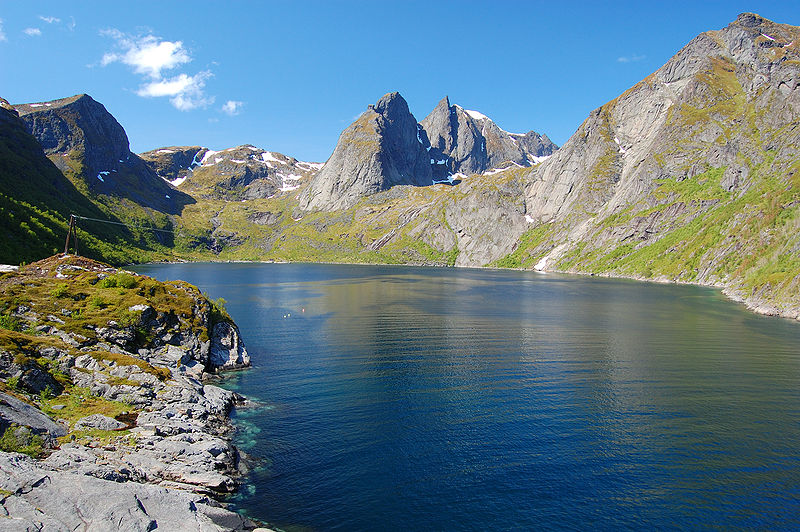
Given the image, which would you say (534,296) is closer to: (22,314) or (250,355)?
(250,355)

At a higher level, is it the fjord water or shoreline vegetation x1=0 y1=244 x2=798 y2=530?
shoreline vegetation x1=0 y1=244 x2=798 y2=530

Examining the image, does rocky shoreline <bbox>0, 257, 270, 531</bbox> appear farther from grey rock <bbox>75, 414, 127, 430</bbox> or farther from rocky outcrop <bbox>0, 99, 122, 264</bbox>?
rocky outcrop <bbox>0, 99, 122, 264</bbox>

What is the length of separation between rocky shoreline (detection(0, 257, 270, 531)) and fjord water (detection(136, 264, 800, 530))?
3.15 metres

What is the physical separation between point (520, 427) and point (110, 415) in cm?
3275

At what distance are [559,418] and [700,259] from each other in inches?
6761

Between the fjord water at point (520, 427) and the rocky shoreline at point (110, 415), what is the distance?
315 centimetres

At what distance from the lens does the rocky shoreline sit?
782 inches

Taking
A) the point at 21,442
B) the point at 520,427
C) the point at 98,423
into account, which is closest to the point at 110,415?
the point at 98,423

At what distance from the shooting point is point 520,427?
3628 cm

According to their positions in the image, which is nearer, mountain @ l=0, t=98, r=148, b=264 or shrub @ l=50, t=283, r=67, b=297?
shrub @ l=50, t=283, r=67, b=297

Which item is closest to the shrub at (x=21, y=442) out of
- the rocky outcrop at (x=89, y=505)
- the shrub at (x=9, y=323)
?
the rocky outcrop at (x=89, y=505)

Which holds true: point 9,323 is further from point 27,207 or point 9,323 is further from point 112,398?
point 27,207

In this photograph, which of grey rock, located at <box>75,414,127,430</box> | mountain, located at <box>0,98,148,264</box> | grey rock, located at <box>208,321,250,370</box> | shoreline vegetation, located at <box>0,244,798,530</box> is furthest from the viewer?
mountain, located at <box>0,98,148,264</box>

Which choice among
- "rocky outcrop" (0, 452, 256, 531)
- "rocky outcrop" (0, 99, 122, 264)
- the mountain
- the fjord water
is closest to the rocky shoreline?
"rocky outcrop" (0, 452, 256, 531)
